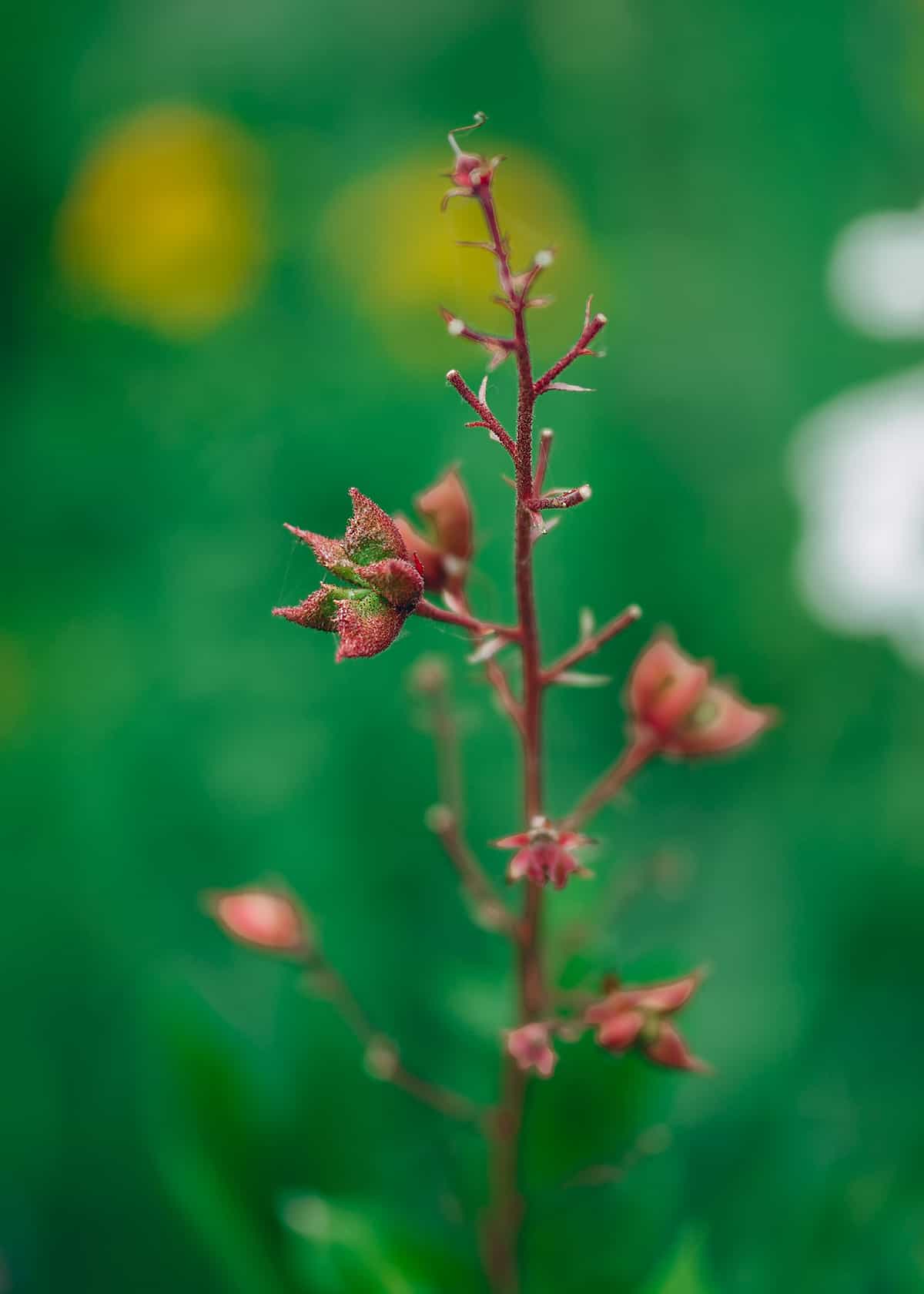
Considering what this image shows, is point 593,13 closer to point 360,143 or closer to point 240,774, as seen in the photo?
point 360,143

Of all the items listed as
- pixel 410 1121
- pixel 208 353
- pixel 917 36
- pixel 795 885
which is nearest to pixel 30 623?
pixel 208 353

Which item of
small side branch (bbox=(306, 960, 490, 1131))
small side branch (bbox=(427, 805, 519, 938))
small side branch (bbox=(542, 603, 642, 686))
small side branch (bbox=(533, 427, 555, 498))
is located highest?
small side branch (bbox=(533, 427, 555, 498))

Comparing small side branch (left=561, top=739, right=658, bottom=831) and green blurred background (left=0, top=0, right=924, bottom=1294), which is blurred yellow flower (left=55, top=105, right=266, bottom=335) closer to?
green blurred background (left=0, top=0, right=924, bottom=1294)

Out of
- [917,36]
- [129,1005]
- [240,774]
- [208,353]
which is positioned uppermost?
[917,36]

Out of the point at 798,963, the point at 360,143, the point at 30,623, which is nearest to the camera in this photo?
the point at 798,963

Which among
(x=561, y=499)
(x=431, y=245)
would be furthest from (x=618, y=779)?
(x=431, y=245)

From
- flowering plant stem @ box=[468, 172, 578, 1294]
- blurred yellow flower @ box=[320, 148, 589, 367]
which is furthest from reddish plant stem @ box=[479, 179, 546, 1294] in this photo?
blurred yellow flower @ box=[320, 148, 589, 367]
